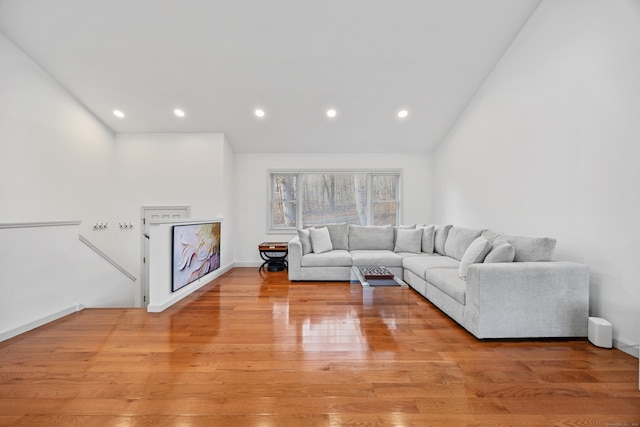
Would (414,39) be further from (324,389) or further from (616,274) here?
(324,389)

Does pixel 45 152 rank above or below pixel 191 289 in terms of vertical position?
above

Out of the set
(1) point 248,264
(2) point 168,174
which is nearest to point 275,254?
(1) point 248,264

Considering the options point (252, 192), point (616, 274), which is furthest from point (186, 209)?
point (616, 274)

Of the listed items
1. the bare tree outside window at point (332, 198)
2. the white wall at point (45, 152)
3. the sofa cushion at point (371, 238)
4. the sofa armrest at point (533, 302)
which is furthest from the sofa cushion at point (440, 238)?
the white wall at point (45, 152)

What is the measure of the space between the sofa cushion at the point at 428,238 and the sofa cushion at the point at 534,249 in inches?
72.6

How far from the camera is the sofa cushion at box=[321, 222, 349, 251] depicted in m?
5.03

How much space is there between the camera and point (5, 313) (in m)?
2.36

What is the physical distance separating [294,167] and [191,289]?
3127mm

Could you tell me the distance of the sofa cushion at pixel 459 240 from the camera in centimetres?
370

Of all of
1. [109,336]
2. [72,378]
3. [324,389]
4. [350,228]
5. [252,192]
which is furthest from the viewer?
[252,192]

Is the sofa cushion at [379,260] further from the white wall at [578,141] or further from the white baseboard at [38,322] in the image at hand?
A: the white baseboard at [38,322]

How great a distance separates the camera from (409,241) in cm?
478

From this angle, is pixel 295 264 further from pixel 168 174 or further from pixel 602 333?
pixel 602 333

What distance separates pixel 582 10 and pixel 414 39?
→ 1565 millimetres
